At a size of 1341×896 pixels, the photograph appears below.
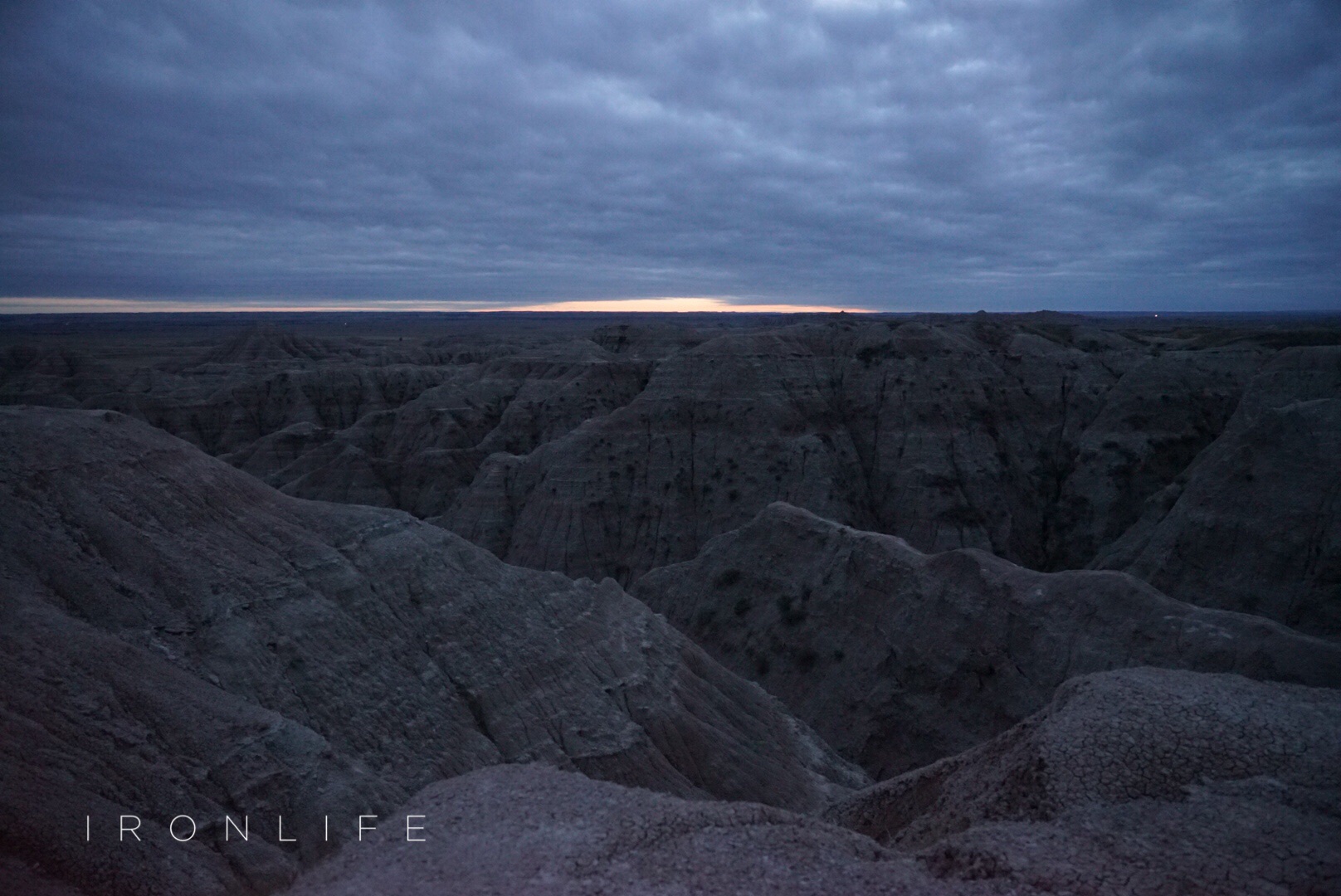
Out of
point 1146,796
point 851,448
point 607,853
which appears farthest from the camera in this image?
point 851,448

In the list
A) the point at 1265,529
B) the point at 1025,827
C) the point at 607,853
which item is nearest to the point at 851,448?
the point at 1265,529

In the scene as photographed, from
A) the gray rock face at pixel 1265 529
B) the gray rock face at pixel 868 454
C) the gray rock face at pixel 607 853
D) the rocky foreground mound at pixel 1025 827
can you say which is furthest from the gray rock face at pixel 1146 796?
the gray rock face at pixel 868 454

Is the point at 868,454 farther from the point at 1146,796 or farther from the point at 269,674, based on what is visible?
the point at 269,674

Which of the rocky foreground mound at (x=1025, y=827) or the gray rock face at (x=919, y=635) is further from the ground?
the rocky foreground mound at (x=1025, y=827)

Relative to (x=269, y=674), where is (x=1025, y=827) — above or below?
below

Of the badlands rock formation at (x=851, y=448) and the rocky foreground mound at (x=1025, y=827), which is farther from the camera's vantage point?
the badlands rock formation at (x=851, y=448)

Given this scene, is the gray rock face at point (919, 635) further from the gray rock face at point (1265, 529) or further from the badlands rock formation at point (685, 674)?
the gray rock face at point (1265, 529)

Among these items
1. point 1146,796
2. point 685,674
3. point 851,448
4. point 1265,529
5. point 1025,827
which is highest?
point 1146,796

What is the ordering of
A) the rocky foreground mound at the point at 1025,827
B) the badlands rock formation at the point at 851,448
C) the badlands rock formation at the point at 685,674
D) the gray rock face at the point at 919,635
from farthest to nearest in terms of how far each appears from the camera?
1. the badlands rock formation at the point at 851,448
2. the gray rock face at the point at 919,635
3. the badlands rock formation at the point at 685,674
4. the rocky foreground mound at the point at 1025,827
